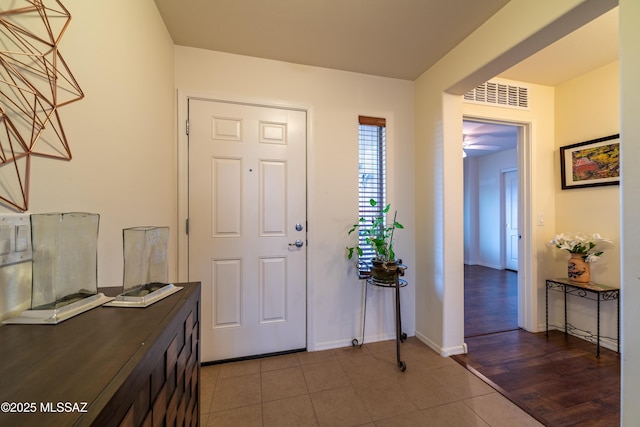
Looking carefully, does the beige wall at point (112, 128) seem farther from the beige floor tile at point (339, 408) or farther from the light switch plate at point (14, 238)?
the beige floor tile at point (339, 408)

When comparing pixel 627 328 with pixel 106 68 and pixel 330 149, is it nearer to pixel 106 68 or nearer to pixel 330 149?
pixel 330 149

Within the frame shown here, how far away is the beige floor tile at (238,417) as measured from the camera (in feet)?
4.69

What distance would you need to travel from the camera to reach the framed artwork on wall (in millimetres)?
2151

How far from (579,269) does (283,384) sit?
267cm

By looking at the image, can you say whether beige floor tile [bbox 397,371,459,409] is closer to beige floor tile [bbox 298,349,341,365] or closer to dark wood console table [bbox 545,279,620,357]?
beige floor tile [bbox 298,349,341,365]

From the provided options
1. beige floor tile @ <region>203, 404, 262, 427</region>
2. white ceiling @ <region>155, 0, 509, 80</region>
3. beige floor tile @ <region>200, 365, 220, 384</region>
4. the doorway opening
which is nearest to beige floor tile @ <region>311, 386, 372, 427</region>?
beige floor tile @ <region>203, 404, 262, 427</region>

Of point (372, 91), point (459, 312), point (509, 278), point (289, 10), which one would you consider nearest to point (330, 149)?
point (372, 91)

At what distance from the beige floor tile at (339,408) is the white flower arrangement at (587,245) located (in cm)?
226

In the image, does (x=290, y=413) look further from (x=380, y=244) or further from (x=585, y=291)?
(x=585, y=291)

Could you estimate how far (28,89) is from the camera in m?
0.72

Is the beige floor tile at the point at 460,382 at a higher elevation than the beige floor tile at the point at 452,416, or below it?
higher

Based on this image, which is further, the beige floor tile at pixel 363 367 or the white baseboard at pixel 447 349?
the white baseboard at pixel 447 349

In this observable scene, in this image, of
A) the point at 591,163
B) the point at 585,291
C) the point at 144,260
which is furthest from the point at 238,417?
the point at 591,163

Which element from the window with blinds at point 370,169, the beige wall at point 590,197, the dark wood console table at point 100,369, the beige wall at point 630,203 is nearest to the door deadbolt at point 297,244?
the window with blinds at point 370,169
